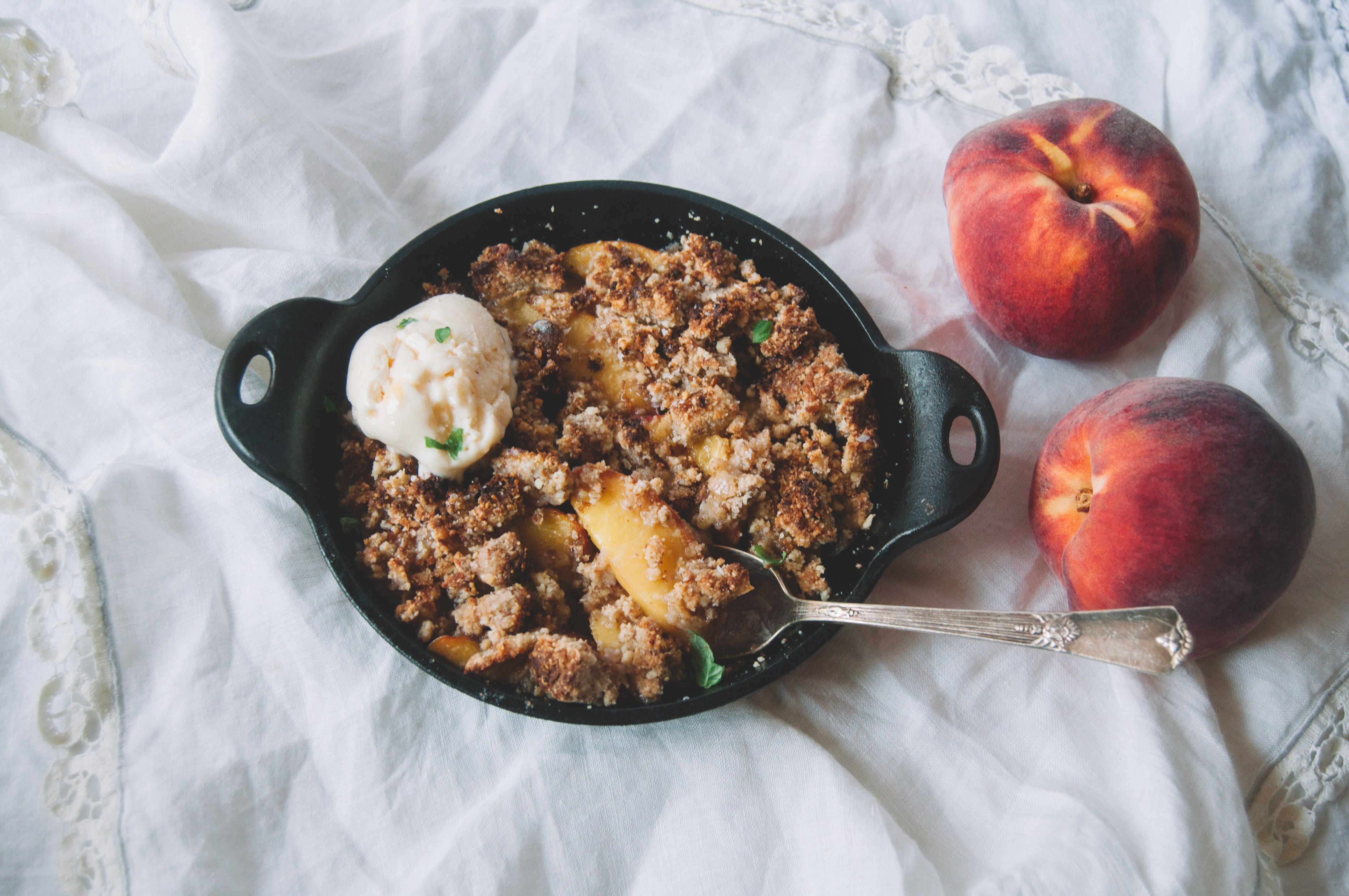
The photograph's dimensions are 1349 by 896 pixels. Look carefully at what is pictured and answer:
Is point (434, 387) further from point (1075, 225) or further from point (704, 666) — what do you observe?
point (1075, 225)

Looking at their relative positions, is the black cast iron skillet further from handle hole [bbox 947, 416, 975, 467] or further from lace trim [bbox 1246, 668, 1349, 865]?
lace trim [bbox 1246, 668, 1349, 865]

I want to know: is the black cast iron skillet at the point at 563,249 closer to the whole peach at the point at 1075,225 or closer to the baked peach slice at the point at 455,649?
the baked peach slice at the point at 455,649

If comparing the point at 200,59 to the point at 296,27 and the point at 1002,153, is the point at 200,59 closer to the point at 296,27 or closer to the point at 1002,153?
the point at 296,27

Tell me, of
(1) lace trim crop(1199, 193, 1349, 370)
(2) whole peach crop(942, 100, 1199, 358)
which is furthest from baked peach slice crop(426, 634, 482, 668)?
(1) lace trim crop(1199, 193, 1349, 370)

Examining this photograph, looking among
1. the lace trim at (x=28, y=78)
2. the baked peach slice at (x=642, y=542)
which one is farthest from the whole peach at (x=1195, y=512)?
the lace trim at (x=28, y=78)

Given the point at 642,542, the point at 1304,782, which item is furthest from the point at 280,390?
the point at 1304,782

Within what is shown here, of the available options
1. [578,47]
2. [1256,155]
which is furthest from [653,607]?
[1256,155]

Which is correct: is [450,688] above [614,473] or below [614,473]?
below
